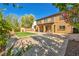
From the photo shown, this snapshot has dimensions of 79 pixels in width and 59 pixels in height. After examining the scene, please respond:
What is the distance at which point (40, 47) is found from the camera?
16.7ft

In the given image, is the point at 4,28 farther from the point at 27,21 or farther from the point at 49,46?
the point at 49,46

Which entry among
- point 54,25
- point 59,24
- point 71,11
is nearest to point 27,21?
point 54,25

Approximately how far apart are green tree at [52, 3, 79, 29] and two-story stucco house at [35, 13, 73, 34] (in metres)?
0.22

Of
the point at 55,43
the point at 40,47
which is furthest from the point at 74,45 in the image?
the point at 40,47

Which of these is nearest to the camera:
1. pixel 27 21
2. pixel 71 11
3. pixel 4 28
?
pixel 4 28

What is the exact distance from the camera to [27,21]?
5.04 metres

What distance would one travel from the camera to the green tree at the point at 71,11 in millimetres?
4363

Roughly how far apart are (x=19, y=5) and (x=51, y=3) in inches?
29.2

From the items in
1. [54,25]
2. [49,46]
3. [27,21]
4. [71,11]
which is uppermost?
[71,11]

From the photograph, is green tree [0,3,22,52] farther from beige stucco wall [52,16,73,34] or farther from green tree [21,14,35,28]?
beige stucco wall [52,16,73,34]

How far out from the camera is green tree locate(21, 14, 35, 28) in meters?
4.96

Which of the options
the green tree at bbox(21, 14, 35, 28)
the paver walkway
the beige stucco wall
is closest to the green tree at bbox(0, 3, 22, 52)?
the green tree at bbox(21, 14, 35, 28)

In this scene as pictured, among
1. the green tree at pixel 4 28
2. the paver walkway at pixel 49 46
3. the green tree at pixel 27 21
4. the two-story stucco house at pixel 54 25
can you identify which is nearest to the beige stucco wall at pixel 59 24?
the two-story stucco house at pixel 54 25

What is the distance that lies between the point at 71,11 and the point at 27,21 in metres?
1.14
